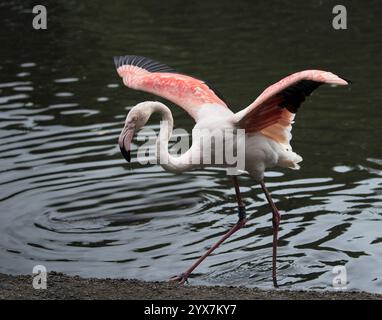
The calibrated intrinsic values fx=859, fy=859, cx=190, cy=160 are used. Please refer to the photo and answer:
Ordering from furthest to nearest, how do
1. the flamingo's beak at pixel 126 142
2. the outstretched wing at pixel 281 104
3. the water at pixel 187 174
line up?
the water at pixel 187 174 → the flamingo's beak at pixel 126 142 → the outstretched wing at pixel 281 104

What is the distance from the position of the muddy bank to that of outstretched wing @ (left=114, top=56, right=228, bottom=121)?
1861 mm

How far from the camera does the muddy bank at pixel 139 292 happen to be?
6.59 m

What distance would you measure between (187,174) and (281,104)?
3.89 m

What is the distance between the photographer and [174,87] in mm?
8523

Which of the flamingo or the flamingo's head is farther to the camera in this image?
the flamingo's head

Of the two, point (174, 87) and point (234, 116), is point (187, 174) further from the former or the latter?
point (234, 116)

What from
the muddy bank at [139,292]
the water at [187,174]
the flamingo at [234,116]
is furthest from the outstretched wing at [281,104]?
the muddy bank at [139,292]

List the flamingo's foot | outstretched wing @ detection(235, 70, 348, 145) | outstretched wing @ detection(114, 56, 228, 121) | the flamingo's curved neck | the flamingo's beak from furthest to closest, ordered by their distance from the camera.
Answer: outstretched wing @ detection(114, 56, 228, 121), the flamingo's foot, the flamingo's curved neck, the flamingo's beak, outstretched wing @ detection(235, 70, 348, 145)

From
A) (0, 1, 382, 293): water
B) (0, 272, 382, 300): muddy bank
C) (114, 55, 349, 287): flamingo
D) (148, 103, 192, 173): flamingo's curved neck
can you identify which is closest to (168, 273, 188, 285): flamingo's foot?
(114, 55, 349, 287): flamingo

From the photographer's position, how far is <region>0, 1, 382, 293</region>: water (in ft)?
28.6

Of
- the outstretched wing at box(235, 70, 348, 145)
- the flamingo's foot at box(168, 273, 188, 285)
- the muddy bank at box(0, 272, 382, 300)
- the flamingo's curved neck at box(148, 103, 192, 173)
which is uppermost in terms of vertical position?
the outstretched wing at box(235, 70, 348, 145)

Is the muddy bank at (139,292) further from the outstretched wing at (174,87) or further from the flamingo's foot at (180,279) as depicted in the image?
the outstretched wing at (174,87)

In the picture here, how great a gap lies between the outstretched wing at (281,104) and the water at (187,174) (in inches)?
53.1

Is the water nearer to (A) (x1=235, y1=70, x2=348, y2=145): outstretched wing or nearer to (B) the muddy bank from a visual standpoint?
(B) the muddy bank
